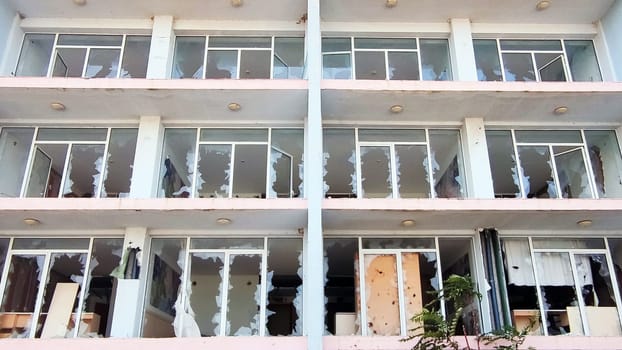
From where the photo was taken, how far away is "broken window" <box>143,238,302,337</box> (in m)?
9.98

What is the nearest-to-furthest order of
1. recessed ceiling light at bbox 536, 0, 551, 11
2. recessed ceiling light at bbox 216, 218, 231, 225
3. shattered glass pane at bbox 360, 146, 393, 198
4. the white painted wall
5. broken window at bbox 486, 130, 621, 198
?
1. recessed ceiling light at bbox 216, 218, 231, 225
2. shattered glass pane at bbox 360, 146, 393, 198
3. broken window at bbox 486, 130, 621, 198
4. the white painted wall
5. recessed ceiling light at bbox 536, 0, 551, 11

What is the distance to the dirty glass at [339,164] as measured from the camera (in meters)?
11.0

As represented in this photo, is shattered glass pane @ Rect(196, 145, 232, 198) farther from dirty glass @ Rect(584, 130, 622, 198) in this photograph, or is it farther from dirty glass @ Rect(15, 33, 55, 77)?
dirty glass @ Rect(584, 130, 622, 198)

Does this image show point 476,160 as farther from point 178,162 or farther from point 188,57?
point 188,57

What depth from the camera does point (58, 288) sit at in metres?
10.3

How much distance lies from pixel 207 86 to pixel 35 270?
474cm

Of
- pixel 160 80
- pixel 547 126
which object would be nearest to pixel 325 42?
pixel 160 80

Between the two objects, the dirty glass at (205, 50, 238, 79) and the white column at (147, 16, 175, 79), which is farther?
the dirty glass at (205, 50, 238, 79)

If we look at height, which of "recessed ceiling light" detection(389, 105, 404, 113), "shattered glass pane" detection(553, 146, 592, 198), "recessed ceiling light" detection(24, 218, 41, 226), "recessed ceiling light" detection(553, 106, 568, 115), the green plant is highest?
"recessed ceiling light" detection(389, 105, 404, 113)

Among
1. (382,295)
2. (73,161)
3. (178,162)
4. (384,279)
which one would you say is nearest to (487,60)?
(384,279)

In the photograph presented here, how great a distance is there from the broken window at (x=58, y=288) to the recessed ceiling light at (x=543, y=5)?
383 inches

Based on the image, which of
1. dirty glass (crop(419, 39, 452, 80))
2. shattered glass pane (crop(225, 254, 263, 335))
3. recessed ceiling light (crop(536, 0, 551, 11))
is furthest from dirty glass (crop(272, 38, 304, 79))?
recessed ceiling light (crop(536, 0, 551, 11))

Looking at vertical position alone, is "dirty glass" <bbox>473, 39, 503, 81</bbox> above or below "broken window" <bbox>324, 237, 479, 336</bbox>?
above

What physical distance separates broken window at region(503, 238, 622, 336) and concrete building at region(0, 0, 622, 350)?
0.12ft
